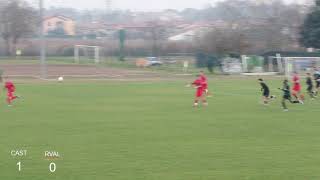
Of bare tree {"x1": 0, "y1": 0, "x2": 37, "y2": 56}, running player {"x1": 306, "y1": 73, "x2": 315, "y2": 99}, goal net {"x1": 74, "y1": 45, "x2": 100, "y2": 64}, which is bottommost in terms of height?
goal net {"x1": 74, "y1": 45, "x2": 100, "y2": 64}

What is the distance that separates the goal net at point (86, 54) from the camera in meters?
89.6

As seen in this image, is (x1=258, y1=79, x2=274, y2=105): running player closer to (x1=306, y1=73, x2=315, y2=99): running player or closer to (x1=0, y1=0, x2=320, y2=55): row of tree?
(x1=306, y1=73, x2=315, y2=99): running player

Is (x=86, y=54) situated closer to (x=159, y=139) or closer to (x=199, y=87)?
(x=199, y=87)

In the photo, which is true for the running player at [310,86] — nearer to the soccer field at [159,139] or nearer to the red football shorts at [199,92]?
the soccer field at [159,139]

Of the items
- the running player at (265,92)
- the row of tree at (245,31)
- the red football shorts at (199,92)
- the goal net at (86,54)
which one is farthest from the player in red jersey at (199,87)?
the goal net at (86,54)

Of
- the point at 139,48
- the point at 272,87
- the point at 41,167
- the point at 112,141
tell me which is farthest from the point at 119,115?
the point at 139,48

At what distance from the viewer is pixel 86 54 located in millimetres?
100688

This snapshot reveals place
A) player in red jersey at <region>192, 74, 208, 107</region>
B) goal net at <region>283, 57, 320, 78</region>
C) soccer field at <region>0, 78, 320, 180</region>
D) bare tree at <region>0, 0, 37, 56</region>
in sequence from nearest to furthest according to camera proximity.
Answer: soccer field at <region>0, 78, 320, 180</region>, player in red jersey at <region>192, 74, 208, 107</region>, goal net at <region>283, 57, 320, 78</region>, bare tree at <region>0, 0, 37, 56</region>

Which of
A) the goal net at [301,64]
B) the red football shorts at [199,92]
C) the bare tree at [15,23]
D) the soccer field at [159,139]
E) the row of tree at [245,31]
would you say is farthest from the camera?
the bare tree at [15,23]

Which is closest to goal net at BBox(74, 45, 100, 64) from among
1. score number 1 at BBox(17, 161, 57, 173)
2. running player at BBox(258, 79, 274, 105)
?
running player at BBox(258, 79, 274, 105)

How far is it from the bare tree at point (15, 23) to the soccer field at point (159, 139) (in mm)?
71598

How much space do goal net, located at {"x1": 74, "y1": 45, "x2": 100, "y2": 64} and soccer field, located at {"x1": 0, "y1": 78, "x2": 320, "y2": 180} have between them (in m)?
51.9

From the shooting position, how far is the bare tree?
107 metres

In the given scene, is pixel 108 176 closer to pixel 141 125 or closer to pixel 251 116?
pixel 141 125
